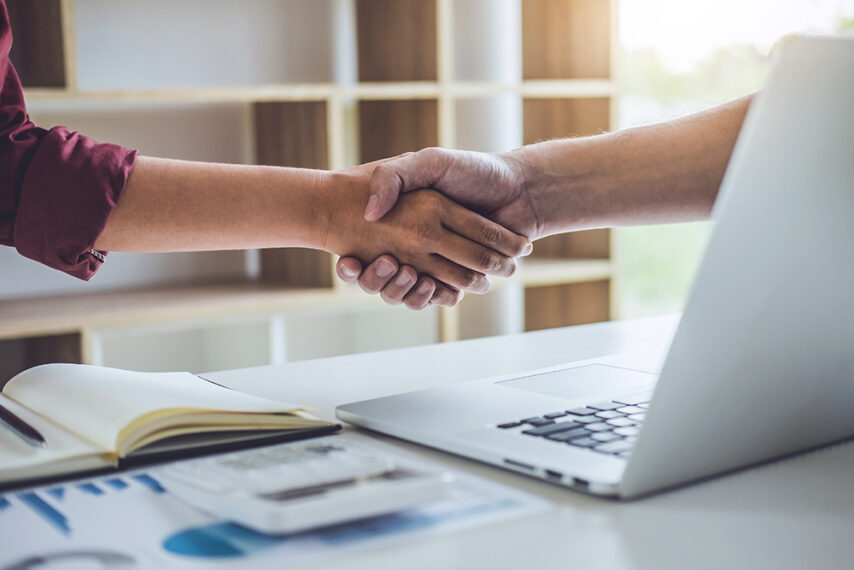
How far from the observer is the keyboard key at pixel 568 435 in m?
0.66

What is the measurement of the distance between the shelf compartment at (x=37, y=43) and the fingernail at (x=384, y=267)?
964 mm

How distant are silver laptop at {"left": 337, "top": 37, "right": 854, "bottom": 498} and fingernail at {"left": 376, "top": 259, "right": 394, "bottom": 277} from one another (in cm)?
66

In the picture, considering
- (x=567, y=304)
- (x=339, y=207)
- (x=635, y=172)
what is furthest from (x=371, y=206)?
(x=567, y=304)

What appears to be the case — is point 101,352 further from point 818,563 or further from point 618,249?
point 818,563

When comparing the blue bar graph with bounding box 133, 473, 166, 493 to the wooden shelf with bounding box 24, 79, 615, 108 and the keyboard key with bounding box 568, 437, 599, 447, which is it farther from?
the wooden shelf with bounding box 24, 79, 615, 108

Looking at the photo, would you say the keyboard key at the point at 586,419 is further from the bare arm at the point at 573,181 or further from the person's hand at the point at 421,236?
the person's hand at the point at 421,236

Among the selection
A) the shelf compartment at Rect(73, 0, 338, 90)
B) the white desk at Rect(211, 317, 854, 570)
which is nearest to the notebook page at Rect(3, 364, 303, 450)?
the white desk at Rect(211, 317, 854, 570)

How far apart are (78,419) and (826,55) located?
0.55 meters

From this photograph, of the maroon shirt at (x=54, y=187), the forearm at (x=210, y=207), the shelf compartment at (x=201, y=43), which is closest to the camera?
the maroon shirt at (x=54, y=187)

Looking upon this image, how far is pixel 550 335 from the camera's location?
1.26m

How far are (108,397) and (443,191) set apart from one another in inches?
29.6

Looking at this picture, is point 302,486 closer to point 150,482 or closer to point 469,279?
point 150,482

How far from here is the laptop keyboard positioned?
2.13ft

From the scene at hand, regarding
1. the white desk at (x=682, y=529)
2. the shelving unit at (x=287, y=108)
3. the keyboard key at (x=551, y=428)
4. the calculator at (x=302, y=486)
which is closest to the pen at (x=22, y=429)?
the calculator at (x=302, y=486)
